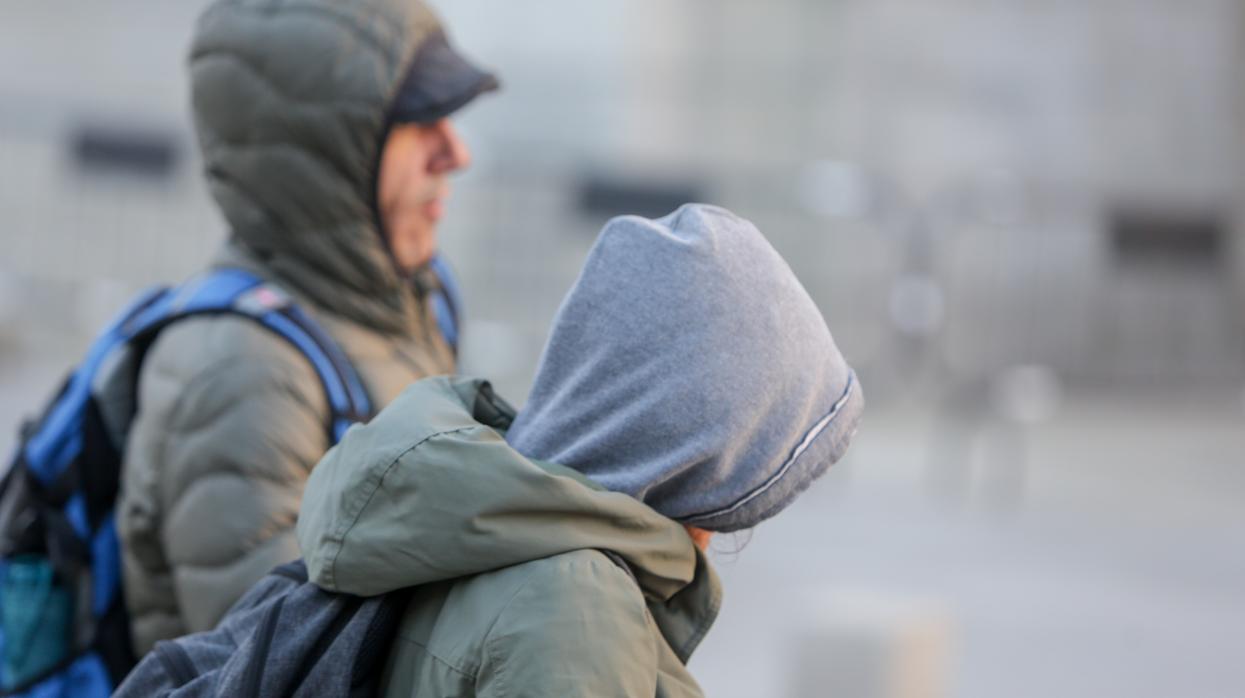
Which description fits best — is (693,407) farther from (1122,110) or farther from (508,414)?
(1122,110)

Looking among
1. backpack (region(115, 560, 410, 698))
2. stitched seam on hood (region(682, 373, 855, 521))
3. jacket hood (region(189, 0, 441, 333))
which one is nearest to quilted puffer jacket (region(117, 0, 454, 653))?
jacket hood (region(189, 0, 441, 333))

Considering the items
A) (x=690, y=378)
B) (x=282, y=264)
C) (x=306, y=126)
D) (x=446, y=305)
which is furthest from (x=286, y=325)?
(x=690, y=378)

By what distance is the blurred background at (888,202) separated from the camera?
11.4 metres

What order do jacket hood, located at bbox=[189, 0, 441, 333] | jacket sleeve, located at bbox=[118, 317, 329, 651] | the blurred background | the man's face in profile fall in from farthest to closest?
1. the blurred background
2. the man's face in profile
3. jacket hood, located at bbox=[189, 0, 441, 333]
4. jacket sleeve, located at bbox=[118, 317, 329, 651]

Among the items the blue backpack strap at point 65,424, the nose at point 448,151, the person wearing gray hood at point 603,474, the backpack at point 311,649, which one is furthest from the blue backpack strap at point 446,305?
the backpack at point 311,649

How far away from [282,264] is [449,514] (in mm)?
1209

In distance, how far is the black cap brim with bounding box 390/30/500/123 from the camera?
8.66ft

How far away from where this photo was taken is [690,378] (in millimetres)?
1670

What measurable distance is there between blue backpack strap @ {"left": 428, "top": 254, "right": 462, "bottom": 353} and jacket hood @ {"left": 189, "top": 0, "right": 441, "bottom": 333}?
1.16 feet

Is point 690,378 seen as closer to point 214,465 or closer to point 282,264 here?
Result: point 214,465

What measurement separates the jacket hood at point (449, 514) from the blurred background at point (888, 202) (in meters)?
7.57

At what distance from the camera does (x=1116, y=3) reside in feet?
50.2

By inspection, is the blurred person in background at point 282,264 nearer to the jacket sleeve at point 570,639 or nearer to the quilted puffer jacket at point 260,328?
Result: the quilted puffer jacket at point 260,328

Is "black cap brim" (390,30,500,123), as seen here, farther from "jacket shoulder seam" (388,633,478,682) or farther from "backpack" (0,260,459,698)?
"jacket shoulder seam" (388,633,478,682)
